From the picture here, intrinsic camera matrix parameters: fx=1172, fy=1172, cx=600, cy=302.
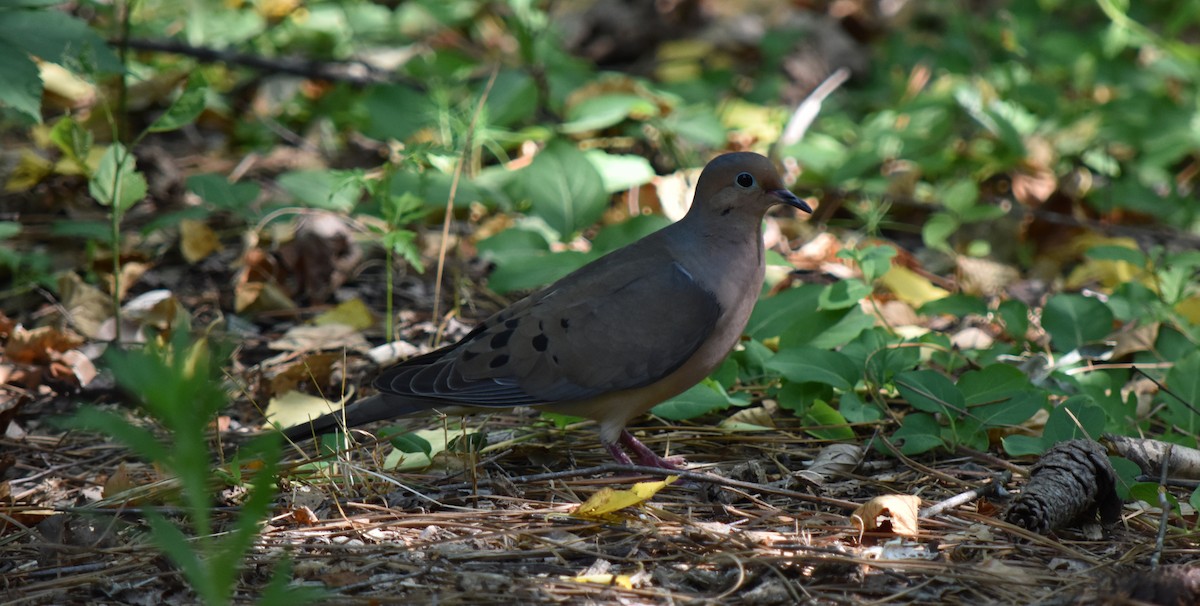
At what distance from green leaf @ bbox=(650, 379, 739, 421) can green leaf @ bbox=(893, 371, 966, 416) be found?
18.8 inches

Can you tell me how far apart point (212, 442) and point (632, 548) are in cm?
132

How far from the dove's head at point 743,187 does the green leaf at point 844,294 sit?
14.7 inches

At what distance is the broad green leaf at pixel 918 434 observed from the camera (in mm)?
2938

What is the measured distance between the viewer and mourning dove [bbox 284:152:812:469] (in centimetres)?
301

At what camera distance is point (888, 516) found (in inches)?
101

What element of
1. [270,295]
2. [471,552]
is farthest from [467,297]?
[471,552]

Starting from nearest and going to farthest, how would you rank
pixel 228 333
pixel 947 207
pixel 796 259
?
pixel 228 333 < pixel 796 259 < pixel 947 207

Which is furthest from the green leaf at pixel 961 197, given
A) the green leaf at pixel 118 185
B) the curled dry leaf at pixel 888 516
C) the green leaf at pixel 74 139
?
the green leaf at pixel 74 139

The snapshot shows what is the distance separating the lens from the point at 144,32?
562 cm

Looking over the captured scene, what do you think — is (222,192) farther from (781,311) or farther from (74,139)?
(781,311)

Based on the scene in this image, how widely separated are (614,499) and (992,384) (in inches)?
45.7

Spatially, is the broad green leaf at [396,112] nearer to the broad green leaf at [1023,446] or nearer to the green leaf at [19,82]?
the green leaf at [19,82]

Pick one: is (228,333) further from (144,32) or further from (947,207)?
(947,207)

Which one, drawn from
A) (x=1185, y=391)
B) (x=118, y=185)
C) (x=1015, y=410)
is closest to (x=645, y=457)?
(x=1015, y=410)
